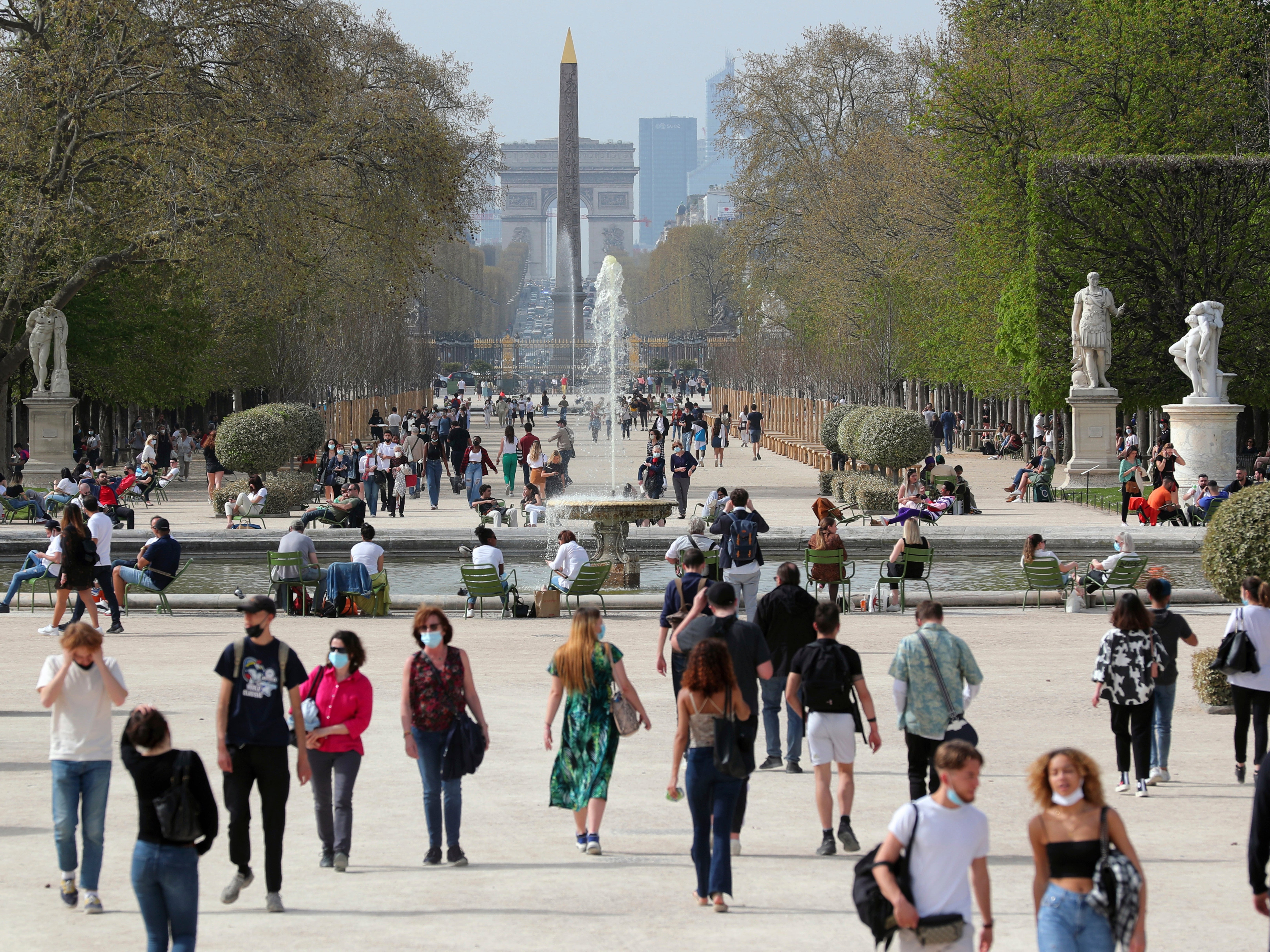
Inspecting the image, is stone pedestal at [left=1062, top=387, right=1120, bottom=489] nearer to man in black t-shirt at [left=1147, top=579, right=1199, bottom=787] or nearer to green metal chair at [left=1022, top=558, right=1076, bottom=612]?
green metal chair at [left=1022, top=558, right=1076, bottom=612]

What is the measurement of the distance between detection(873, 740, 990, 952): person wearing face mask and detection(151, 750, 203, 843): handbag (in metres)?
2.42

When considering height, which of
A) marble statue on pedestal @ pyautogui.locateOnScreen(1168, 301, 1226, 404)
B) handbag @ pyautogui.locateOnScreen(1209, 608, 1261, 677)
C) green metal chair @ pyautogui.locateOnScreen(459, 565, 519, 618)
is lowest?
green metal chair @ pyautogui.locateOnScreen(459, 565, 519, 618)

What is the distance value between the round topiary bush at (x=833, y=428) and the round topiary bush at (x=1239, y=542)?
23.5 meters

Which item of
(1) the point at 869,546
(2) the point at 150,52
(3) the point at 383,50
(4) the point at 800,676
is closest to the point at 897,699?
(4) the point at 800,676

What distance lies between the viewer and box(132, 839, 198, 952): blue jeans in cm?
596

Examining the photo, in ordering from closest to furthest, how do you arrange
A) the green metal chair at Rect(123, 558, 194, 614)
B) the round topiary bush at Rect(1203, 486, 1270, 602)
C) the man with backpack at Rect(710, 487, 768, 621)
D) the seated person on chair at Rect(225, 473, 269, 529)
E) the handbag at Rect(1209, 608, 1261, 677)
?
1. the handbag at Rect(1209, 608, 1261, 677)
2. the round topiary bush at Rect(1203, 486, 1270, 602)
3. the man with backpack at Rect(710, 487, 768, 621)
4. the green metal chair at Rect(123, 558, 194, 614)
5. the seated person on chair at Rect(225, 473, 269, 529)

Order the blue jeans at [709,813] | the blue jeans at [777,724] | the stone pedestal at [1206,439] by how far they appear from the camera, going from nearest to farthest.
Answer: the blue jeans at [709,813], the blue jeans at [777,724], the stone pedestal at [1206,439]

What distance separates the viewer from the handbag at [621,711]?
25.6 ft

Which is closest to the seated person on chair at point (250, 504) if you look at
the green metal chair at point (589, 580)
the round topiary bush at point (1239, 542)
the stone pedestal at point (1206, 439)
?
the green metal chair at point (589, 580)

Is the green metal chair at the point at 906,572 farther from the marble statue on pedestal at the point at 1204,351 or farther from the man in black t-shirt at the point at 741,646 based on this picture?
the marble statue on pedestal at the point at 1204,351

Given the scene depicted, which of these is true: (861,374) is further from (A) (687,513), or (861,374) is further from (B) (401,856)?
(B) (401,856)

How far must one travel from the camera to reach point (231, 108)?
105ft

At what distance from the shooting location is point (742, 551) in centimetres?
1291

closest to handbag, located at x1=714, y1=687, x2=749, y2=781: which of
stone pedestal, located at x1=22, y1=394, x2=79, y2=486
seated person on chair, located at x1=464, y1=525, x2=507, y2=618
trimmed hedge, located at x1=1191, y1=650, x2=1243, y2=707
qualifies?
trimmed hedge, located at x1=1191, y1=650, x2=1243, y2=707
